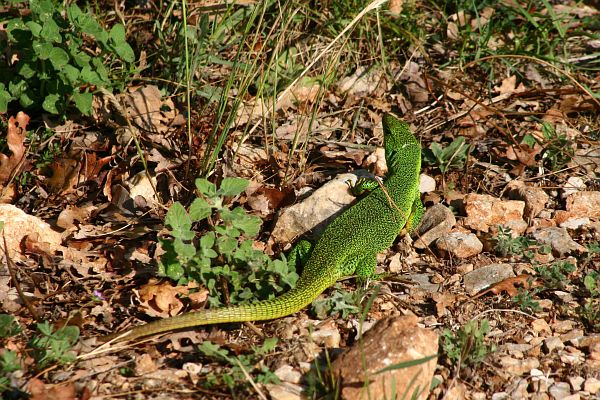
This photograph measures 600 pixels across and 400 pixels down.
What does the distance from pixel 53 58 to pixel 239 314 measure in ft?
8.01

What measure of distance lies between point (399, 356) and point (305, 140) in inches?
100

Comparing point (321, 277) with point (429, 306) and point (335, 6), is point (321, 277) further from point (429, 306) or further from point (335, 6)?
point (335, 6)

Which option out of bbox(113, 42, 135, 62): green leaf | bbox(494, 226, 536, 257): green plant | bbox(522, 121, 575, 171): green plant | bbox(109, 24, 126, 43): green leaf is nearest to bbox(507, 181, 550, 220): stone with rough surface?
bbox(522, 121, 575, 171): green plant

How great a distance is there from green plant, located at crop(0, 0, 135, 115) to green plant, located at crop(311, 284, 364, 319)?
240 cm

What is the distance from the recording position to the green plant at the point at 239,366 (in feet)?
11.7

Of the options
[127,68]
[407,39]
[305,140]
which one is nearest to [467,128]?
[407,39]

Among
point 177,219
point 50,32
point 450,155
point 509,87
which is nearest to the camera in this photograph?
point 177,219

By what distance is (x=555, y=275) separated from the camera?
4.41 m

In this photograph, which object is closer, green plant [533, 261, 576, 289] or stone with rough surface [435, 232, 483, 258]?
green plant [533, 261, 576, 289]

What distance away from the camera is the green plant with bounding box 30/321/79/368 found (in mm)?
3559

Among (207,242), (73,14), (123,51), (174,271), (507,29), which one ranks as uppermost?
(73,14)

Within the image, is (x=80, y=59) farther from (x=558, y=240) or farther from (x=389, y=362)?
(x=558, y=240)

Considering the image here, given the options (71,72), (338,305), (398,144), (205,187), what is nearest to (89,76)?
(71,72)

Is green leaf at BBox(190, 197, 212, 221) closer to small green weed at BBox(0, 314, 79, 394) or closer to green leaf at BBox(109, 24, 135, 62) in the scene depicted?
small green weed at BBox(0, 314, 79, 394)
